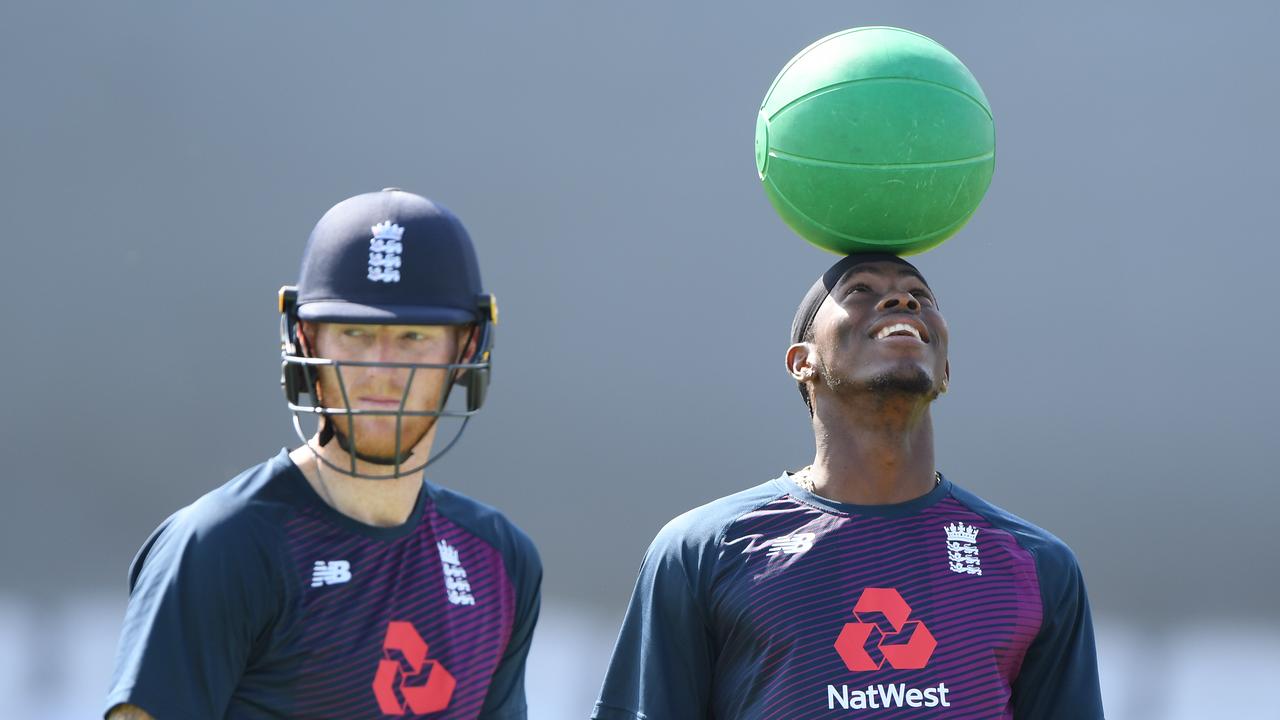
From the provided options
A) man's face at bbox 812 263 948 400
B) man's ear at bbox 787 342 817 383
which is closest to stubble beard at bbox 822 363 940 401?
man's face at bbox 812 263 948 400

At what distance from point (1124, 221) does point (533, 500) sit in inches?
105

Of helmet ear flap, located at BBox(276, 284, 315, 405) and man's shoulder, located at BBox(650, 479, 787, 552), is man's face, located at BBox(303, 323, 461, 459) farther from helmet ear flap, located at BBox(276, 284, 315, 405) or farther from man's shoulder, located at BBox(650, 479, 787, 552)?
man's shoulder, located at BBox(650, 479, 787, 552)

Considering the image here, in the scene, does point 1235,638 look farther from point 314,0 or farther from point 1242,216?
point 314,0

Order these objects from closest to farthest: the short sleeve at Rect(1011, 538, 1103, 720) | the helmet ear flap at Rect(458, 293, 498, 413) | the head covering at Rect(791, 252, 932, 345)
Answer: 1. the helmet ear flap at Rect(458, 293, 498, 413)
2. the short sleeve at Rect(1011, 538, 1103, 720)
3. the head covering at Rect(791, 252, 932, 345)

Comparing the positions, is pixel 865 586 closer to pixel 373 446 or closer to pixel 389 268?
pixel 373 446

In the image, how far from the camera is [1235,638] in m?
6.22

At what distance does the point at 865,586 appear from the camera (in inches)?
126

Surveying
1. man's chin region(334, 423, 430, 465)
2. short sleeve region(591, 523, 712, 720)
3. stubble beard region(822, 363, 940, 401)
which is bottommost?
short sleeve region(591, 523, 712, 720)

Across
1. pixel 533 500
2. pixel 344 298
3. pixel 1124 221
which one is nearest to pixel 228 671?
pixel 344 298

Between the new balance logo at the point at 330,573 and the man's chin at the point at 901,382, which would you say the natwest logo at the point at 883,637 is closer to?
the man's chin at the point at 901,382

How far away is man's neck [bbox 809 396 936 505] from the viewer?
3361mm

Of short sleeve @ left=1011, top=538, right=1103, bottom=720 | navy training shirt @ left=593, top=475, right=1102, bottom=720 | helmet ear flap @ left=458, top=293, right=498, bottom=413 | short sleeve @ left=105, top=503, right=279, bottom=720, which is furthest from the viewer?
short sleeve @ left=1011, top=538, right=1103, bottom=720

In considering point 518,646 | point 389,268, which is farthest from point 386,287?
point 518,646

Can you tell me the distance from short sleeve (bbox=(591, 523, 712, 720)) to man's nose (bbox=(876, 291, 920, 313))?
2.19ft
